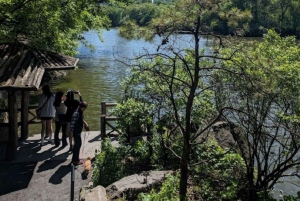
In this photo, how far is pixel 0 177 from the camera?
8234mm

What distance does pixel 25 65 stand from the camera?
30.5 feet

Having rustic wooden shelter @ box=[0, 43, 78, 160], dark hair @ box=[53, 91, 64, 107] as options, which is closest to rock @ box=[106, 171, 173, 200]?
rustic wooden shelter @ box=[0, 43, 78, 160]

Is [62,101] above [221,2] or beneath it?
beneath

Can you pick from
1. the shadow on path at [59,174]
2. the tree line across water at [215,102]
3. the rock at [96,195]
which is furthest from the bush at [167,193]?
the shadow on path at [59,174]

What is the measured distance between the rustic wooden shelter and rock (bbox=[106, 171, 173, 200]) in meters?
2.92

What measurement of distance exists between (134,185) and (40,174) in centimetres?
270

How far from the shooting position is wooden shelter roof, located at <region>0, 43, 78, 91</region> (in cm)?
827

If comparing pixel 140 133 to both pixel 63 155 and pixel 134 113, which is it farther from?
pixel 63 155

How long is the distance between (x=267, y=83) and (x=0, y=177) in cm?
599

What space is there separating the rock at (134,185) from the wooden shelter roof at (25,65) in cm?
292

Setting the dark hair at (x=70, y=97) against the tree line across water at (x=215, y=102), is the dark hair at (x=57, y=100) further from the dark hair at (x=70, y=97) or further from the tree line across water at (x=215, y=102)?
the tree line across water at (x=215, y=102)

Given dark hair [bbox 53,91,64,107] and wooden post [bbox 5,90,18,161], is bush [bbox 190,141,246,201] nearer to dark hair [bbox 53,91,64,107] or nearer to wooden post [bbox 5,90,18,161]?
dark hair [bbox 53,91,64,107]

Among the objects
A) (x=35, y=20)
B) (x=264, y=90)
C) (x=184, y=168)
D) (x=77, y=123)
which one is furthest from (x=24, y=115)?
(x=264, y=90)

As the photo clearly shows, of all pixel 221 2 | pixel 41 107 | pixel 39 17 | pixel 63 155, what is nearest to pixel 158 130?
pixel 63 155
